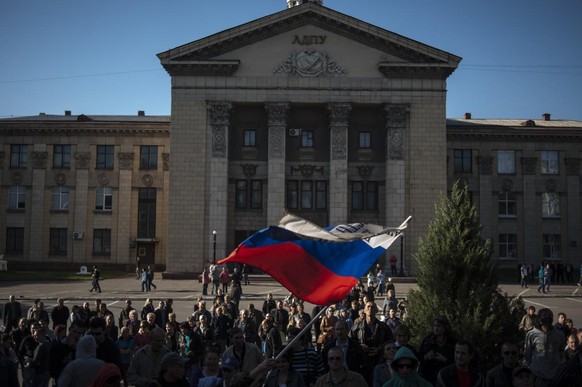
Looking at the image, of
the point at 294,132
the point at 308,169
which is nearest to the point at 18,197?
the point at 294,132

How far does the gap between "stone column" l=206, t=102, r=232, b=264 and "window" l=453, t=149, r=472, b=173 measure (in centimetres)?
2086

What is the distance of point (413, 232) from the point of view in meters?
45.8

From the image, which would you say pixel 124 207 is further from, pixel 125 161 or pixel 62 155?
pixel 62 155

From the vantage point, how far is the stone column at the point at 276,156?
46094 mm

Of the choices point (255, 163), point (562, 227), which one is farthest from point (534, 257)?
point (255, 163)

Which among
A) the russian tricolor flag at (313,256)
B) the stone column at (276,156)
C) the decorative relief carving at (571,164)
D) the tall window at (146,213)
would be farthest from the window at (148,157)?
the russian tricolor flag at (313,256)

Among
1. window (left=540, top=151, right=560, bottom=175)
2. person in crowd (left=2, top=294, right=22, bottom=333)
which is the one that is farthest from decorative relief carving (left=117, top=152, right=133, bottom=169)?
person in crowd (left=2, top=294, right=22, bottom=333)

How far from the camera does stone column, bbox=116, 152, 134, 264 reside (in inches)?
2069

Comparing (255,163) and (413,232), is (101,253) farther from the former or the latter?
(413,232)

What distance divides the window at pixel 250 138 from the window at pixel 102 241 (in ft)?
49.2

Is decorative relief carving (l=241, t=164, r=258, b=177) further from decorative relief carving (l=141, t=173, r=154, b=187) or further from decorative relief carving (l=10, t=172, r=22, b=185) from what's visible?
decorative relief carving (l=10, t=172, r=22, b=185)

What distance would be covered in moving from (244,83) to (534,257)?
28.5 meters

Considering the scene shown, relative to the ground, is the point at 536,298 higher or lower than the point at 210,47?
lower

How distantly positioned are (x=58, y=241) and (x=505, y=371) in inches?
2007
